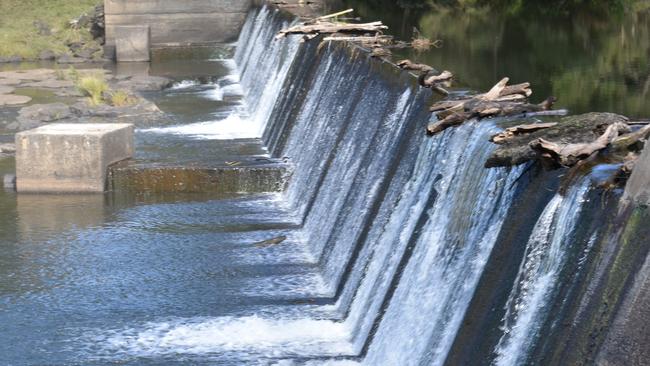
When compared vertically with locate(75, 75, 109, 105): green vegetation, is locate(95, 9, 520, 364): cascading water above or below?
above

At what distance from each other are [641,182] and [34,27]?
3083 cm

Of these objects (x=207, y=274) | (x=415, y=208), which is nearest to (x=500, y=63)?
(x=207, y=274)

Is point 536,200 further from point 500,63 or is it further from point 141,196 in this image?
point 500,63

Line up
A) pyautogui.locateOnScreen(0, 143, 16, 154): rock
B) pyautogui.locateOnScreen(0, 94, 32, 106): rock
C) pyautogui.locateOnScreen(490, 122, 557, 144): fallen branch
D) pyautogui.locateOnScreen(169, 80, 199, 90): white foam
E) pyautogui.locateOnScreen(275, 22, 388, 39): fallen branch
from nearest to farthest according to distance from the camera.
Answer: pyautogui.locateOnScreen(490, 122, 557, 144): fallen branch < pyautogui.locateOnScreen(275, 22, 388, 39): fallen branch < pyautogui.locateOnScreen(0, 143, 16, 154): rock < pyautogui.locateOnScreen(0, 94, 32, 106): rock < pyautogui.locateOnScreen(169, 80, 199, 90): white foam

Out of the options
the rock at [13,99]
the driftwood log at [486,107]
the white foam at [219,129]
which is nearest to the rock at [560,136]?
the driftwood log at [486,107]

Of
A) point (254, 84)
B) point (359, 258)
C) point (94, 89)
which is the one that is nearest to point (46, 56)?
point (94, 89)

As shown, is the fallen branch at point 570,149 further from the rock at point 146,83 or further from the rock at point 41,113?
the rock at point 146,83

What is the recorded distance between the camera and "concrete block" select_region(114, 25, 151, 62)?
107 feet

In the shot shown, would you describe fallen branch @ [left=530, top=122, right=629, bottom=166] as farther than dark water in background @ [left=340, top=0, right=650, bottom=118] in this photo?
No

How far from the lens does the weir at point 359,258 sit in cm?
639

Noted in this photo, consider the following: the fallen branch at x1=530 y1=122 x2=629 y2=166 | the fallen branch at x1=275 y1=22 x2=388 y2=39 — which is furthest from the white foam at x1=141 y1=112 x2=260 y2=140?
the fallen branch at x1=530 y1=122 x2=629 y2=166

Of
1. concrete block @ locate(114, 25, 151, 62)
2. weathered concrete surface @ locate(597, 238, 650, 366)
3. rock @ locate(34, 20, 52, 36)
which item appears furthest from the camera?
rock @ locate(34, 20, 52, 36)

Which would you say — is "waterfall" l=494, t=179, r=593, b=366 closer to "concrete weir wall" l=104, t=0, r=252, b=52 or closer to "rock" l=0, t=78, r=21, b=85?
"rock" l=0, t=78, r=21, b=85

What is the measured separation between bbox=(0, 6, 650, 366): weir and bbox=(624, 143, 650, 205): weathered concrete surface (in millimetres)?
25
